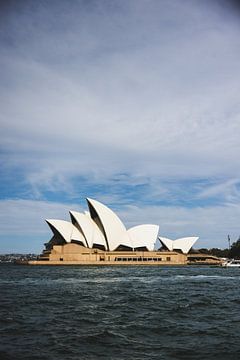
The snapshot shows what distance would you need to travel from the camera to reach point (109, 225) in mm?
61188

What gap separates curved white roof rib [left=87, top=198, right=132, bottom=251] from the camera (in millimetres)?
58812

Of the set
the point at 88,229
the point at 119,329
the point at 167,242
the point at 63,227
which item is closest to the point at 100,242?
the point at 88,229

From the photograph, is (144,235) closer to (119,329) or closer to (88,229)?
(88,229)

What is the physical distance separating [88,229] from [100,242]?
11.2 feet

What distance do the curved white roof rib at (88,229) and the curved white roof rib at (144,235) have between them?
6488 millimetres

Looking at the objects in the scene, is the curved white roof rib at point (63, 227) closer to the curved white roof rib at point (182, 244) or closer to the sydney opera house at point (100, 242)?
the sydney opera house at point (100, 242)

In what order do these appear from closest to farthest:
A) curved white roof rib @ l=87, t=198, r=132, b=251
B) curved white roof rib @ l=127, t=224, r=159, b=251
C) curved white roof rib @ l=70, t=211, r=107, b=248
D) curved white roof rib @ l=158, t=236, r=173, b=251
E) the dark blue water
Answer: the dark blue water, curved white roof rib @ l=87, t=198, r=132, b=251, curved white roof rib @ l=70, t=211, r=107, b=248, curved white roof rib @ l=127, t=224, r=159, b=251, curved white roof rib @ l=158, t=236, r=173, b=251

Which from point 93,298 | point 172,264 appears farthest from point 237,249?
point 93,298

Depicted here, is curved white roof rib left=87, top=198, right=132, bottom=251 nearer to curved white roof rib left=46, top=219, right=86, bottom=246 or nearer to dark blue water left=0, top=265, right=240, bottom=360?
curved white roof rib left=46, top=219, right=86, bottom=246

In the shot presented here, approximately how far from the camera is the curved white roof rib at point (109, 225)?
193 ft

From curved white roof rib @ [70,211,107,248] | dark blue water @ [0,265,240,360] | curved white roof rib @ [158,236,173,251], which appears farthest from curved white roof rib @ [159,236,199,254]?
dark blue water @ [0,265,240,360]

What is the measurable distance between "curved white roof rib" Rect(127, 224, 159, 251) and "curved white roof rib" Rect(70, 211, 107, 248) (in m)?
6.49

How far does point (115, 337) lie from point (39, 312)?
4.47 m

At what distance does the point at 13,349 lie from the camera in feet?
26.1
